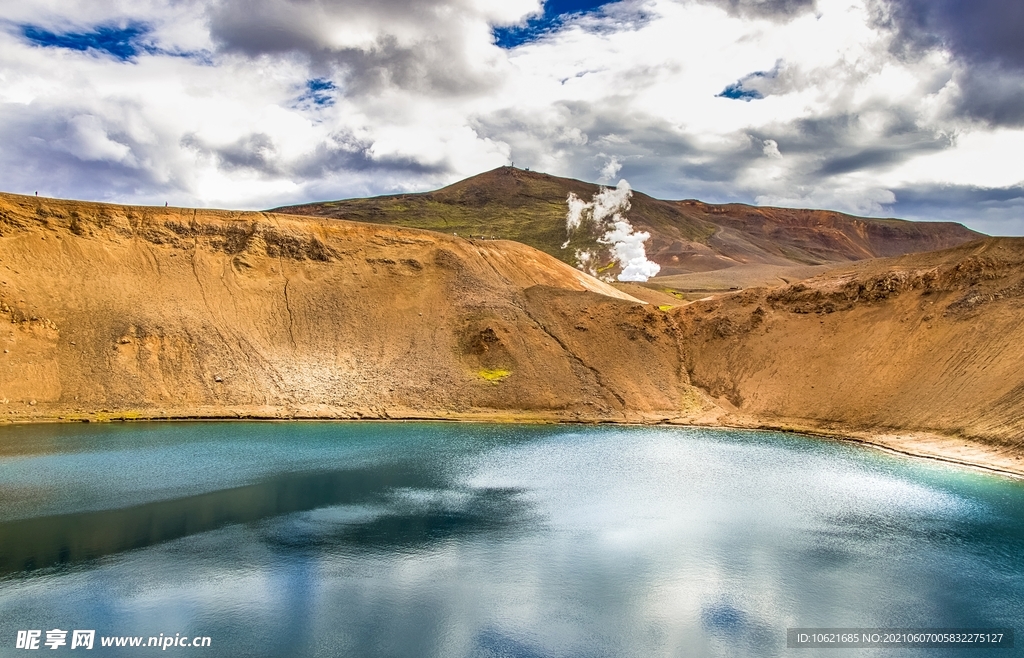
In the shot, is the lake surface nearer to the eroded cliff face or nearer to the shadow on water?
the shadow on water

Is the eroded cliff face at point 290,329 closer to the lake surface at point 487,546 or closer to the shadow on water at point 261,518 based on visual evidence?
the lake surface at point 487,546

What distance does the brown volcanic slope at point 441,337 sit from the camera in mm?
41625

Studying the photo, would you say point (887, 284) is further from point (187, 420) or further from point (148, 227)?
point (148, 227)

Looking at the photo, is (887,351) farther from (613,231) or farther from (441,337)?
(613,231)

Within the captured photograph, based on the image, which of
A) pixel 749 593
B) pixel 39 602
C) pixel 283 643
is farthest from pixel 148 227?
pixel 749 593

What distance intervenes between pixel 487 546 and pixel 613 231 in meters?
135

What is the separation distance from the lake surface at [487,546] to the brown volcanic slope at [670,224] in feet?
350

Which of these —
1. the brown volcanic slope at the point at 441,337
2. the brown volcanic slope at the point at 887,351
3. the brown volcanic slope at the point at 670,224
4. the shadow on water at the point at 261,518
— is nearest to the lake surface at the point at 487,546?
the shadow on water at the point at 261,518

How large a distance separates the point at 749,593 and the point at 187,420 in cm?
3453

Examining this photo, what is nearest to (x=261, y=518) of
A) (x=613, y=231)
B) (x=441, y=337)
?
(x=441, y=337)

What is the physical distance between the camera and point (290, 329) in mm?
50000

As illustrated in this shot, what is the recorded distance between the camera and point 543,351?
5078 cm

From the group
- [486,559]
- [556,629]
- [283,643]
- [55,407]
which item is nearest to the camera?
[283,643]

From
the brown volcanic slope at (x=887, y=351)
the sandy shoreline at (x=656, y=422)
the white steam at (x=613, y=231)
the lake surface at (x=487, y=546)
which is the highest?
the white steam at (x=613, y=231)
